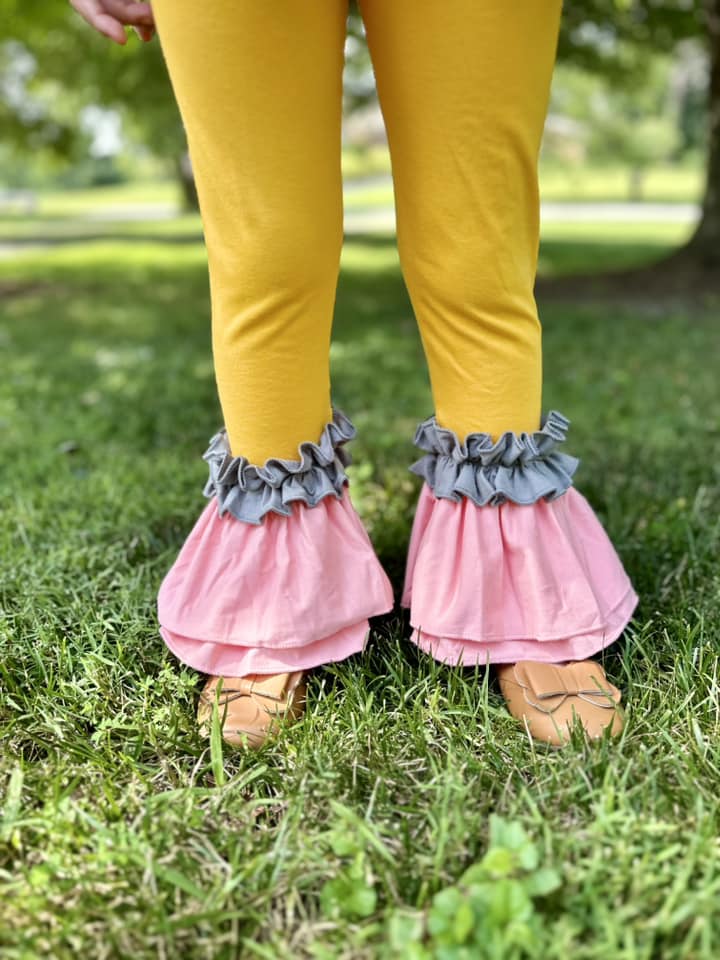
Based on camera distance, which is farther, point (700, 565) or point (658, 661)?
point (700, 565)

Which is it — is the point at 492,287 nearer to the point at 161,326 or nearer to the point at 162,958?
the point at 162,958

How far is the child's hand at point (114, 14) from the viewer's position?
1.32 metres

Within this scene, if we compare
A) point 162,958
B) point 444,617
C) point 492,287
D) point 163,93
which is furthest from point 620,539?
point 163,93

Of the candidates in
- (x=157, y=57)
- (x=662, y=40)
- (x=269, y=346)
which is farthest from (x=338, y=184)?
(x=157, y=57)

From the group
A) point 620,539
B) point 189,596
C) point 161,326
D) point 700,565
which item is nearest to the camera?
point 189,596

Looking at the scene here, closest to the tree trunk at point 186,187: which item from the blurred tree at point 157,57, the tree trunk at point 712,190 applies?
the blurred tree at point 157,57

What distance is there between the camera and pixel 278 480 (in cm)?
137

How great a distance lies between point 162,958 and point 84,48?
29.2 ft

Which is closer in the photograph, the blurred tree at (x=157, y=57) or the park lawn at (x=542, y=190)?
the blurred tree at (x=157, y=57)

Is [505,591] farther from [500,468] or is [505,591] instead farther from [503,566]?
[500,468]

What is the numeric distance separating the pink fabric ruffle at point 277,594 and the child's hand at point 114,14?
0.74m

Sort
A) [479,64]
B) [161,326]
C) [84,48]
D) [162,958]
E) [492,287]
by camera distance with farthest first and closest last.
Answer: [84,48], [161,326], [492,287], [479,64], [162,958]

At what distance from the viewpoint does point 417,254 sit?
136 cm

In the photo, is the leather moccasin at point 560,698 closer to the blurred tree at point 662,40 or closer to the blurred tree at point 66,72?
the blurred tree at point 662,40
